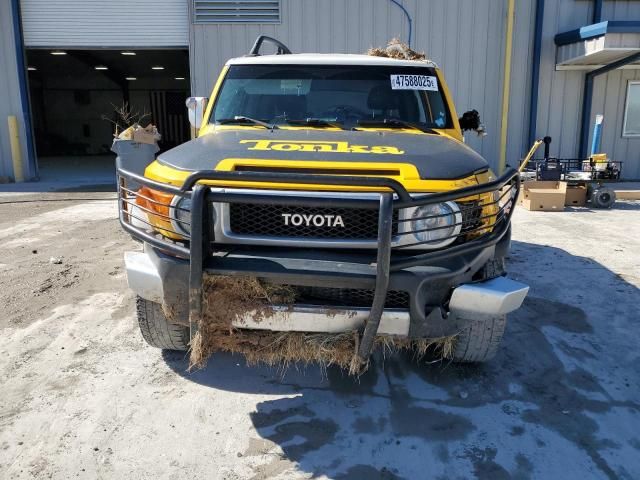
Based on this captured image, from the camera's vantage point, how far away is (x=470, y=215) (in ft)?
8.87

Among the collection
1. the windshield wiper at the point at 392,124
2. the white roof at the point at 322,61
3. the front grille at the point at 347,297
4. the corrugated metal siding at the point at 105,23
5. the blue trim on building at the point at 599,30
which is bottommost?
the front grille at the point at 347,297

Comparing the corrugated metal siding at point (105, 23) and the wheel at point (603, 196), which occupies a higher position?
the corrugated metal siding at point (105, 23)

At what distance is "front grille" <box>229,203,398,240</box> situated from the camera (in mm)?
2557

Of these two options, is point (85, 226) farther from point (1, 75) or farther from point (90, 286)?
point (1, 75)

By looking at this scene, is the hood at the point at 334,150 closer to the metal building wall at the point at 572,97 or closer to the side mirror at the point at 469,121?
the side mirror at the point at 469,121

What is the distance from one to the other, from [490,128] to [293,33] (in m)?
4.96

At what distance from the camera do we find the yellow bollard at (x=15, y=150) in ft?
40.8

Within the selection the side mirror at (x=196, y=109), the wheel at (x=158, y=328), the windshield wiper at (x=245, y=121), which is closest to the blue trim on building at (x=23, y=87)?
the side mirror at (x=196, y=109)

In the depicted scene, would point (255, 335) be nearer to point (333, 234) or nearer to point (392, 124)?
point (333, 234)

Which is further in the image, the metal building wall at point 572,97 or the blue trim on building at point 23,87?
the blue trim on building at point 23,87

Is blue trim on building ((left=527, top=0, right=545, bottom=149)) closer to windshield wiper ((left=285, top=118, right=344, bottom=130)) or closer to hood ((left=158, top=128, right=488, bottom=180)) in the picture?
hood ((left=158, top=128, right=488, bottom=180))

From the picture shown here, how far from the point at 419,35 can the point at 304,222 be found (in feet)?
34.8

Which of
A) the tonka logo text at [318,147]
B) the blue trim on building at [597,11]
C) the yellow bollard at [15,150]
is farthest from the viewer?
the yellow bollard at [15,150]

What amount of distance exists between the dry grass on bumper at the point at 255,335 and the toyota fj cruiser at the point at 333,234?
38 millimetres
